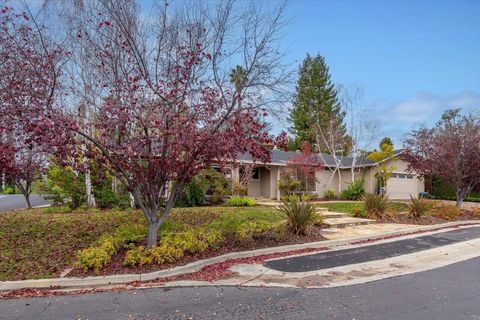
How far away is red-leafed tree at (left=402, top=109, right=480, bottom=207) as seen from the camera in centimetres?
1683

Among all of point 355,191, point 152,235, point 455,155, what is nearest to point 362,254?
point 152,235

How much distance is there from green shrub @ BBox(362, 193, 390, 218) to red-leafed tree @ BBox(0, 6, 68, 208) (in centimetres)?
1171

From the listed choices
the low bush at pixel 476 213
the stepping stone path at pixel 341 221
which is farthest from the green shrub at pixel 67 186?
the low bush at pixel 476 213

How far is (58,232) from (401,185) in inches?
945

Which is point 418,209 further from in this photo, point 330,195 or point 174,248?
point 174,248

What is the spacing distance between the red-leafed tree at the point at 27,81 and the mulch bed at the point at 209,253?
2364 millimetres

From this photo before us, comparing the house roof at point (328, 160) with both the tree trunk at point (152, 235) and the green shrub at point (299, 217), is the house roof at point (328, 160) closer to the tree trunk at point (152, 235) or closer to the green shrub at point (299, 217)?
the green shrub at point (299, 217)

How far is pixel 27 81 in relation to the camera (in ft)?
23.6

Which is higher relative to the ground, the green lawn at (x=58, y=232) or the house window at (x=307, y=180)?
the house window at (x=307, y=180)

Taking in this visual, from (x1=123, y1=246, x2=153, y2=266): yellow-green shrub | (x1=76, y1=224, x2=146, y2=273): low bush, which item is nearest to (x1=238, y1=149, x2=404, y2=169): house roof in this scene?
(x1=76, y1=224, x2=146, y2=273): low bush

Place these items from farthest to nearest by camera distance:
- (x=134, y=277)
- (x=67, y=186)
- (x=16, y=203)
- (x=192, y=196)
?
(x=16, y=203) → (x=192, y=196) → (x=67, y=186) → (x=134, y=277)

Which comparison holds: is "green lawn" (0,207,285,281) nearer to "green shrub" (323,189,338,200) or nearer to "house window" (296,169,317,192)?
"house window" (296,169,317,192)

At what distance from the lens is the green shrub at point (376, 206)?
14.3m

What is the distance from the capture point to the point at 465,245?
33.1 feet
